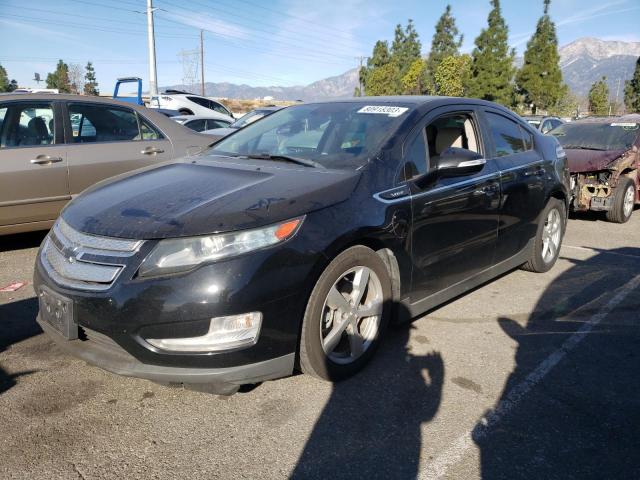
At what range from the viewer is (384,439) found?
2.45m

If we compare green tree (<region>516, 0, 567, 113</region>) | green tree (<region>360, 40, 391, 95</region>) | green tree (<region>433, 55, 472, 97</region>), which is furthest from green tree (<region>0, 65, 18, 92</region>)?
green tree (<region>516, 0, 567, 113</region>)

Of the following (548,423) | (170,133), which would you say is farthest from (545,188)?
(170,133)

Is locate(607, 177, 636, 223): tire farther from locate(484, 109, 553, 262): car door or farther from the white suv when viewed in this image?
the white suv

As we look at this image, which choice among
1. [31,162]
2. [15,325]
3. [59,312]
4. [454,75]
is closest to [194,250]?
[59,312]

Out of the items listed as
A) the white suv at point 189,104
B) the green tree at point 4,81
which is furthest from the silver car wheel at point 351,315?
the green tree at point 4,81

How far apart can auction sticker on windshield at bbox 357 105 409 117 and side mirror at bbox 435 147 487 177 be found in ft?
1.36

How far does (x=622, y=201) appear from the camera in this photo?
305 inches

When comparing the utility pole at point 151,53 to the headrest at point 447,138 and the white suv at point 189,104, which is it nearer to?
the white suv at point 189,104

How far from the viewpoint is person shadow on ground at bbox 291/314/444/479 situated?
2270mm

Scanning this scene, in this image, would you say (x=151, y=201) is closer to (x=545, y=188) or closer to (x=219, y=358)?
(x=219, y=358)

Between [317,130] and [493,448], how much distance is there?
7.51ft

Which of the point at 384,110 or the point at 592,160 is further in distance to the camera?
the point at 592,160

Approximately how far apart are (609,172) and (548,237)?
3606 mm

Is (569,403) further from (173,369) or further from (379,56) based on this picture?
(379,56)
